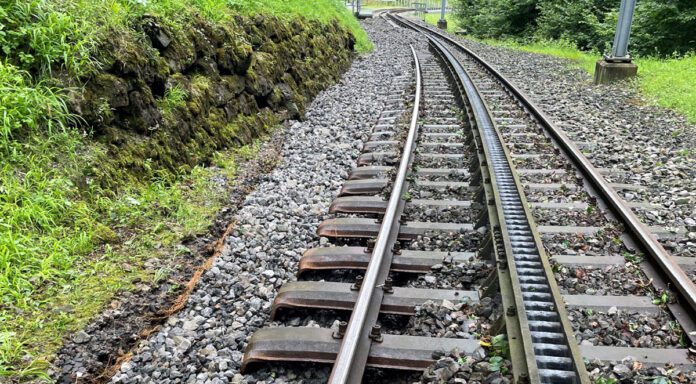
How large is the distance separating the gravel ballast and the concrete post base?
582 centimetres

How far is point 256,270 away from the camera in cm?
380

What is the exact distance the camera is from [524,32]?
22984 millimetres

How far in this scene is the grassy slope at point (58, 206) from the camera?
314 centimetres

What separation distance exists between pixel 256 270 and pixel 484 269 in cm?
169

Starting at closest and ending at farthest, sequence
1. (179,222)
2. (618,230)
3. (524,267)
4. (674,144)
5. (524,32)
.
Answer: (524,267), (618,230), (179,222), (674,144), (524,32)

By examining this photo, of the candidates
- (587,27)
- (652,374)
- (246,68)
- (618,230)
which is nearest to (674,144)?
(618,230)

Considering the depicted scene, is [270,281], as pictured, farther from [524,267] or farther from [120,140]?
[120,140]

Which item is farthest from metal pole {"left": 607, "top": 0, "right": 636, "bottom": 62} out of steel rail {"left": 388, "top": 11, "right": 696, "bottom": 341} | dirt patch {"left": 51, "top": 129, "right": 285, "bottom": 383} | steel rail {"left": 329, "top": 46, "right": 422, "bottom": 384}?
dirt patch {"left": 51, "top": 129, "right": 285, "bottom": 383}

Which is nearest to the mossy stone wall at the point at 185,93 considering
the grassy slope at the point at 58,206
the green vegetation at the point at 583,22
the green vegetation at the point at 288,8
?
the grassy slope at the point at 58,206

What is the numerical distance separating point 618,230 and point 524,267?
1270 mm

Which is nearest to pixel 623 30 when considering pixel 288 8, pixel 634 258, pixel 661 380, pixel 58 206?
pixel 288 8

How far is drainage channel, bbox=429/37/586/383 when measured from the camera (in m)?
2.42

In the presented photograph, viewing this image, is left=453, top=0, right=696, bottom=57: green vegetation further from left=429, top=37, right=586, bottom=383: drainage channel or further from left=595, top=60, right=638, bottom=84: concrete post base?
left=429, top=37, right=586, bottom=383: drainage channel

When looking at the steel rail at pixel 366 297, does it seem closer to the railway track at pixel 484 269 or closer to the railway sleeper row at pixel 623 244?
the railway track at pixel 484 269
